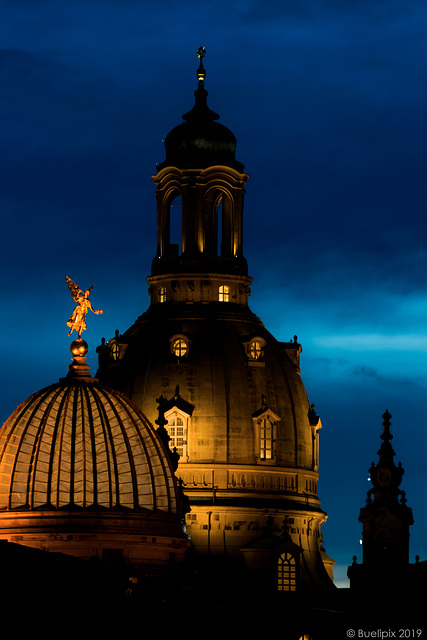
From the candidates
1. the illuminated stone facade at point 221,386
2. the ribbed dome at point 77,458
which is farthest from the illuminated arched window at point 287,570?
the ribbed dome at point 77,458

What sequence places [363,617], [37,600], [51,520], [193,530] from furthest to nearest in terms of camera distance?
[193,530] < [363,617] < [51,520] < [37,600]

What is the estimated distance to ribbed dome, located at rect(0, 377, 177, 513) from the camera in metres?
168

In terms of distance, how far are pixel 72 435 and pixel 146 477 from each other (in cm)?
484

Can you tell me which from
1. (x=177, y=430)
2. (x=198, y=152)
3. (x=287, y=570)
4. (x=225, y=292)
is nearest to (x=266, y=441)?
(x=177, y=430)

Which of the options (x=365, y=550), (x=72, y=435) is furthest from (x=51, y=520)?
(x=365, y=550)

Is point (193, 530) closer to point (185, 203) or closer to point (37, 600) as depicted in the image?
point (185, 203)

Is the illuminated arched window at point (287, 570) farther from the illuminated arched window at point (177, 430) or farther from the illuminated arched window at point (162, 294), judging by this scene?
the illuminated arched window at point (162, 294)

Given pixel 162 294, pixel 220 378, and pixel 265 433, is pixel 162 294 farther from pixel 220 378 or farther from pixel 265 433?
pixel 265 433

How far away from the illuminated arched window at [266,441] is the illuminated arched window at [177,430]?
505 cm

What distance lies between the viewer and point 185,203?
650 ft

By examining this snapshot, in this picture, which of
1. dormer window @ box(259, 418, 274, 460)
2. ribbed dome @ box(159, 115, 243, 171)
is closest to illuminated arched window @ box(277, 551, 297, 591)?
dormer window @ box(259, 418, 274, 460)

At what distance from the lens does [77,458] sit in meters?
168

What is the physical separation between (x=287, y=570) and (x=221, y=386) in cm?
1172

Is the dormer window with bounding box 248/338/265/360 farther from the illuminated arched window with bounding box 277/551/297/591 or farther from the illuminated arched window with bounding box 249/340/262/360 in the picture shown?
the illuminated arched window with bounding box 277/551/297/591
